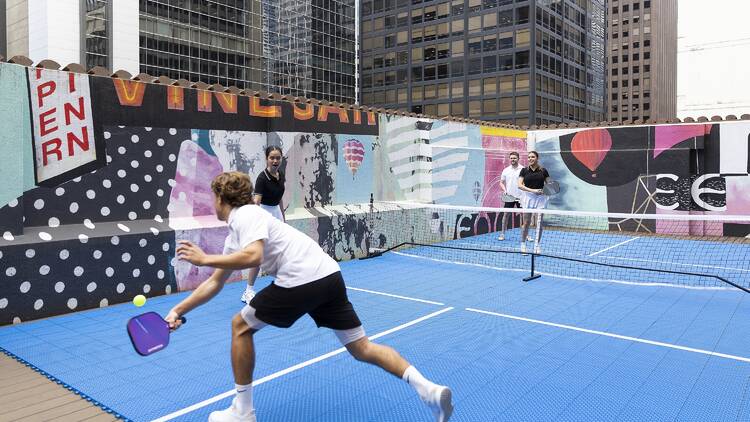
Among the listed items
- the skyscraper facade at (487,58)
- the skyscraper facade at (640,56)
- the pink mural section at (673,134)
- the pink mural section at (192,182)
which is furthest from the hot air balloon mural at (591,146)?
the skyscraper facade at (640,56)

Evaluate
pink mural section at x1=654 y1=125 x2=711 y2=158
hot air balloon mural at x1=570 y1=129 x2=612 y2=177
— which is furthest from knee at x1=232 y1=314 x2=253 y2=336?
hot air balloon mural at x1=570 y1=129 x2=612 y2=177

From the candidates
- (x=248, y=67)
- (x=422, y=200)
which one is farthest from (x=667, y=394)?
(x=248, y=67)

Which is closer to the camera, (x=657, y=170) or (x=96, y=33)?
(x=657, y=170)

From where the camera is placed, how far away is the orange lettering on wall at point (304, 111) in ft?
34.7

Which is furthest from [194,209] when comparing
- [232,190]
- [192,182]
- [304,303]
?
[304,303]

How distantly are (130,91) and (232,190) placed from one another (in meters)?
5.53

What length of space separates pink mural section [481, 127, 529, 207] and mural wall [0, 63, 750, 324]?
1.15m

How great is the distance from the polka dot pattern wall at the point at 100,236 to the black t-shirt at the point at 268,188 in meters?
1.81

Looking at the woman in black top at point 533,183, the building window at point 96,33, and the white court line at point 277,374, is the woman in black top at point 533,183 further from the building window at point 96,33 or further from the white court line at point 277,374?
the building window at point 96,33

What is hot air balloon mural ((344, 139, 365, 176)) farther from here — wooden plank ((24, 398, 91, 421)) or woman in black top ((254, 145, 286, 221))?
wooden plank ((24, 398, 91, 421))

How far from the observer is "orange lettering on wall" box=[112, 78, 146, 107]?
8008mm

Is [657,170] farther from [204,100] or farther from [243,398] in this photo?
[243,398]

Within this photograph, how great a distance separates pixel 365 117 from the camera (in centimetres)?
1224

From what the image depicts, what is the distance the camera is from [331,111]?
1139 cm
